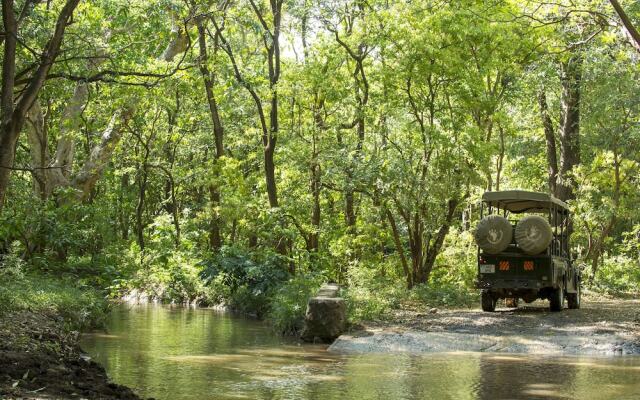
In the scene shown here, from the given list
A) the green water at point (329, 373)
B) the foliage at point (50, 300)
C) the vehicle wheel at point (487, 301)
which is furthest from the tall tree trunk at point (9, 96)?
the vehicle wheel at point (487, 301)

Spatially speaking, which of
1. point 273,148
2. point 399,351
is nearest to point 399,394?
point 399,351

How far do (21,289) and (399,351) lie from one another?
23.7ft

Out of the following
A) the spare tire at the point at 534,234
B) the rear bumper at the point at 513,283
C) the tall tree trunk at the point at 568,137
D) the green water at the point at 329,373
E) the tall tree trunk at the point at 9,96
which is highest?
the tall tree trunk at the point at 568,137

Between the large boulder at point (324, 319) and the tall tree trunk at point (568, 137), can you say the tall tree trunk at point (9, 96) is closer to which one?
the large boulder at point (324, 319)

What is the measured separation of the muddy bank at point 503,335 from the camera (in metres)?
13.0

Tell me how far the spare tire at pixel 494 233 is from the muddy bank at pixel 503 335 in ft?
4.99

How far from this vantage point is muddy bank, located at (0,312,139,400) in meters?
7.53

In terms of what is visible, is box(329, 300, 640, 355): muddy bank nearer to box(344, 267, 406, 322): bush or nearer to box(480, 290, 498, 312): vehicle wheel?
box(344, 267, 406, 322): bush

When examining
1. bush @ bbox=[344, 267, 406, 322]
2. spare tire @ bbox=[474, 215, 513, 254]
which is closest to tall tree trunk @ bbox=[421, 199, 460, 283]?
bush @ bbox=[344, 267, 406, 322]

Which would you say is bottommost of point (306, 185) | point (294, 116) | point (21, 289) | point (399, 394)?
point (399, 394)

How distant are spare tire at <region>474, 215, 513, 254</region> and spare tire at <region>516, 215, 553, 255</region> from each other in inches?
10.3

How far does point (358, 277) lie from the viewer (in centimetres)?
2358

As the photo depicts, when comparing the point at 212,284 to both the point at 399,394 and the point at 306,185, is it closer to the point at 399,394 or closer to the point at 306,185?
the point at 306,185

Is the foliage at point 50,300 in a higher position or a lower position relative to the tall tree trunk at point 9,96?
lower
